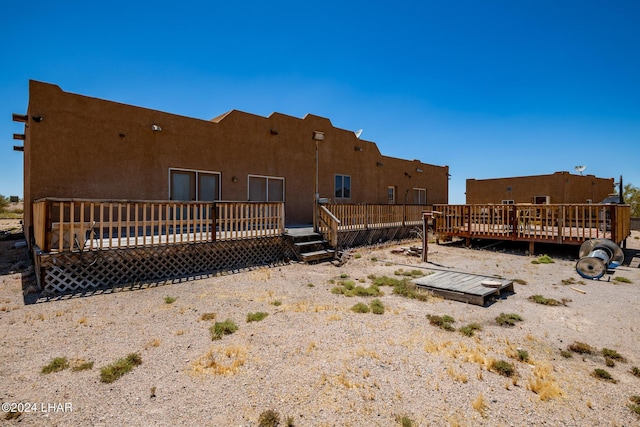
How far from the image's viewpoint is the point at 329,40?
1238 cm

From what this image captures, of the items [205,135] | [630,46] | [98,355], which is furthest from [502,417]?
[630,46]

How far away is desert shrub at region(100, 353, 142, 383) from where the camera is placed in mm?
2903

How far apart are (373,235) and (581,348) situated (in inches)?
350

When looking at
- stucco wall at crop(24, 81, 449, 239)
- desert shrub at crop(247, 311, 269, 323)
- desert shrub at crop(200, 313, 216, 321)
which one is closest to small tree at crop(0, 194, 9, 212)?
stucco wall at crop(24, 81, 449, 239)

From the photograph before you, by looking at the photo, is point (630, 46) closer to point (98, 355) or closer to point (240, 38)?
point (240, 38)

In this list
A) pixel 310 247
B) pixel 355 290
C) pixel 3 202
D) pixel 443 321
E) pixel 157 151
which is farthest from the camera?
pixel 3 202

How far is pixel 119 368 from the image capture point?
3.05m

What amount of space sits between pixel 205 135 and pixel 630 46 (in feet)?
55.1

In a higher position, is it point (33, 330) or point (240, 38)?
point (240, 38)

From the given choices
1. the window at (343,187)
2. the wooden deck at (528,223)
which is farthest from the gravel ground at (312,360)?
the window at (343,187)

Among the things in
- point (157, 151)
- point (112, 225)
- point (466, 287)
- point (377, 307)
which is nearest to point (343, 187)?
point (157, 151)

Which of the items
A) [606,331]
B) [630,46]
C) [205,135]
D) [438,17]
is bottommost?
[606,331]

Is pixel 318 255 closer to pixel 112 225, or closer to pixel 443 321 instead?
pixel 443 321

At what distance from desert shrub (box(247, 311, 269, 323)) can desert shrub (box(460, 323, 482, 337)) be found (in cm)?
295
